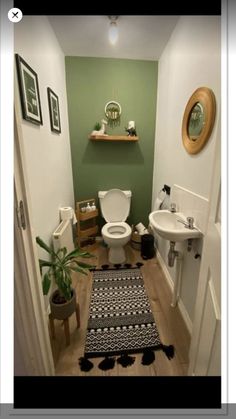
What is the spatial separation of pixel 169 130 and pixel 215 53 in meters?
0.81

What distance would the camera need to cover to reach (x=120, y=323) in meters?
1.37

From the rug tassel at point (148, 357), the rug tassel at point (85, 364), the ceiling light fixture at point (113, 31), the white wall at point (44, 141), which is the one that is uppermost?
the ceiling light fixture at point (113, 31)

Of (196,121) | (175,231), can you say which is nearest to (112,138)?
(196,121)

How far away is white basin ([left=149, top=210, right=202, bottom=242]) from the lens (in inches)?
45.3

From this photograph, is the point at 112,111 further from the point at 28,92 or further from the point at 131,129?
the point at 28,92

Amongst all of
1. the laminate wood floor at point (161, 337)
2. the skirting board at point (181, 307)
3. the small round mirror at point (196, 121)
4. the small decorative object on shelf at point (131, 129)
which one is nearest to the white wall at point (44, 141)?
the laminate wood floor at point (161, 337)

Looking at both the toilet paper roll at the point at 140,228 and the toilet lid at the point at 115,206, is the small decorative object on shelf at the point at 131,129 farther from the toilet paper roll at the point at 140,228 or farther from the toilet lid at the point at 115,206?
the toilet paper roll at the point at 140,228

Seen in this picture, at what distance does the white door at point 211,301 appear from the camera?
63cm

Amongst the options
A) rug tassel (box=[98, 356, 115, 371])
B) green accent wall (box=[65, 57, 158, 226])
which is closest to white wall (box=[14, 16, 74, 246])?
green accent wall (box=[65, 57, 158, 226])

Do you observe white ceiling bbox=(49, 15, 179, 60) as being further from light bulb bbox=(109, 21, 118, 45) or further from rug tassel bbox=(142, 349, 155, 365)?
rug tassel bbox=(142, 349, 155, 365)

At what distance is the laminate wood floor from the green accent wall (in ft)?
3.70

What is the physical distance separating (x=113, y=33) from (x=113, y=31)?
0.02 metres

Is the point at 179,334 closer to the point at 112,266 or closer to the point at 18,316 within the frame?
the point at 112,266

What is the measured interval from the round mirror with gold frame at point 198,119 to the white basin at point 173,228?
0.53 meters
